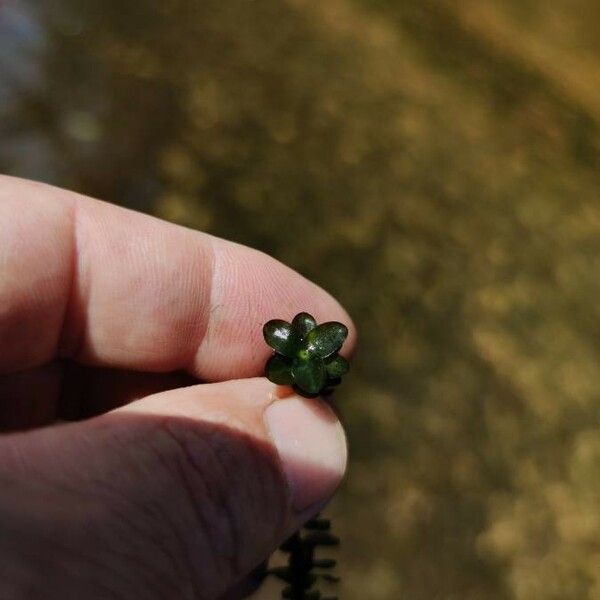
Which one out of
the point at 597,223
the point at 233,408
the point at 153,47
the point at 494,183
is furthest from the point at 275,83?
the point at 233,408

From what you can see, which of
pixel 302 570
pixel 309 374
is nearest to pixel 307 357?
pixel 309 374

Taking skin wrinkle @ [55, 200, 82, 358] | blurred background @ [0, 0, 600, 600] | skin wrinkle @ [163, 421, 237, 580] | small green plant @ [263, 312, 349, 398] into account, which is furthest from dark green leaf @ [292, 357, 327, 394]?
blurred background @ [0, 0, 600, 600]

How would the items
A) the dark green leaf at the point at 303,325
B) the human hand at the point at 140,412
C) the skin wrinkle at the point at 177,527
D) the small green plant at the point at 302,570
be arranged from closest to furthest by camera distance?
1. the human hand at the point at 140,412
2. the skin wrinkle at the point at 177,527
3. the dark green leaf at the point at 303,325
4. the small green plant at the point at 302,570

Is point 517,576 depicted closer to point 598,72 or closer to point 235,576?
point 235,576

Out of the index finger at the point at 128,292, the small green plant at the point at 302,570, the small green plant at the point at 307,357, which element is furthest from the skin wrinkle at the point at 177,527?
the small green plant at the point at 302,570

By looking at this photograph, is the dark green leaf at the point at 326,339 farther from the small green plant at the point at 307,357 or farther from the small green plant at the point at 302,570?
the small green plant at the point at 302,570

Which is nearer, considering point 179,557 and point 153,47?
point 179,557
